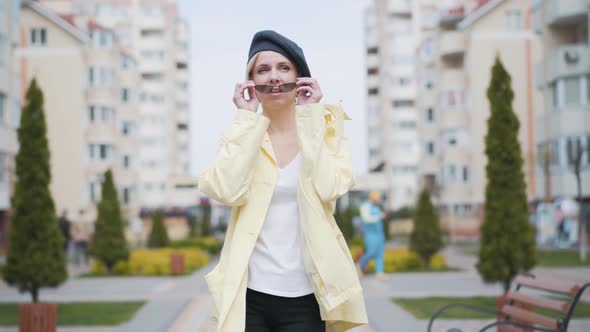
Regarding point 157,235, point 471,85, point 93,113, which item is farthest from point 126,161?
point 157,235

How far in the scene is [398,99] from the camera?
254 feet

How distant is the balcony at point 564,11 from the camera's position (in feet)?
102

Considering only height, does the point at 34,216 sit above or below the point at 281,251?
below

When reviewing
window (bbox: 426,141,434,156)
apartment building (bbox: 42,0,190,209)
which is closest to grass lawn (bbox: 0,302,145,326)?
window (bbox: 426,141,434,156)

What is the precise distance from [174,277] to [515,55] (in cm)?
3325

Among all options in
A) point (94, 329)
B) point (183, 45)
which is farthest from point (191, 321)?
point (183, 45)

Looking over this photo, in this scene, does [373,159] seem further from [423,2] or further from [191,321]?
[191,321]

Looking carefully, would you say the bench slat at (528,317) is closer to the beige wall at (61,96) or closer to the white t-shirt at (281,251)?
the white t-shirt at (281,251)

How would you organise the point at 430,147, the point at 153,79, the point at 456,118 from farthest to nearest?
the point at 153,79
the point at 430,147
the point at 456,118

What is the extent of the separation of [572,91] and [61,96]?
3050cm

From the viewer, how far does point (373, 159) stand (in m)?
84.5

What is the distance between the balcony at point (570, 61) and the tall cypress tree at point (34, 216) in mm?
25371

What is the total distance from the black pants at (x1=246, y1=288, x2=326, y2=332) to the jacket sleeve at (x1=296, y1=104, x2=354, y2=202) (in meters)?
0.46

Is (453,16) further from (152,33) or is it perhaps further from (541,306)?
(541,306)
